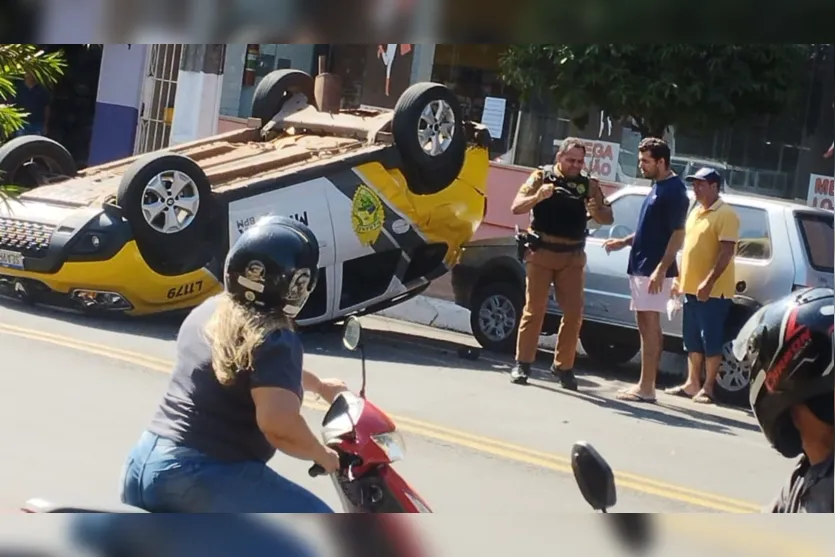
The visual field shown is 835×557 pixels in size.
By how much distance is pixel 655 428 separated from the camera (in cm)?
319

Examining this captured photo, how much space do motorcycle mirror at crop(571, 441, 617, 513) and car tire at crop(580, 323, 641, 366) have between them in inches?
15.0

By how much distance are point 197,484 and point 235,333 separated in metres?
0.39

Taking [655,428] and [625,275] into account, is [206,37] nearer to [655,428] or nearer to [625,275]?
[625,275]

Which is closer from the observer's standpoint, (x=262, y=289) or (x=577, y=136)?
(x=262, y=289)

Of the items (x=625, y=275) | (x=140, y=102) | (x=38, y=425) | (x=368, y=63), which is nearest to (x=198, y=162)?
(x=140, y=102)

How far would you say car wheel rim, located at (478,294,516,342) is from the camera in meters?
3.29

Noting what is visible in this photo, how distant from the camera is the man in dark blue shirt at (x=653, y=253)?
3.22 metres

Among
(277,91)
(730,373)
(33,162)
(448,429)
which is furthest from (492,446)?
(33,162)

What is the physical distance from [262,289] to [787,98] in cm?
143

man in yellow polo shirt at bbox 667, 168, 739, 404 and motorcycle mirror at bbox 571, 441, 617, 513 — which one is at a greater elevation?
man in yellow polo shirt at bbox 667, 168, 739, 404

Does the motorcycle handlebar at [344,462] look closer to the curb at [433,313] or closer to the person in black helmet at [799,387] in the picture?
the curb at [433,313]

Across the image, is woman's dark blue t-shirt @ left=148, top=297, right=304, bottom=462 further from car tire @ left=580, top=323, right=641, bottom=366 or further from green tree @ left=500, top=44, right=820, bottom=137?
green tree @ left=500, top=44, right=820, bottom=137

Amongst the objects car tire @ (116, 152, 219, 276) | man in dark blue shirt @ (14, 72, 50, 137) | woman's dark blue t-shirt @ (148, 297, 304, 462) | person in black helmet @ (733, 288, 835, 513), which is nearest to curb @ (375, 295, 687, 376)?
woman's dark blue t-shirt @ (148, 297, 304, 462)

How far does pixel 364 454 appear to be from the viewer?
10.1 ft
